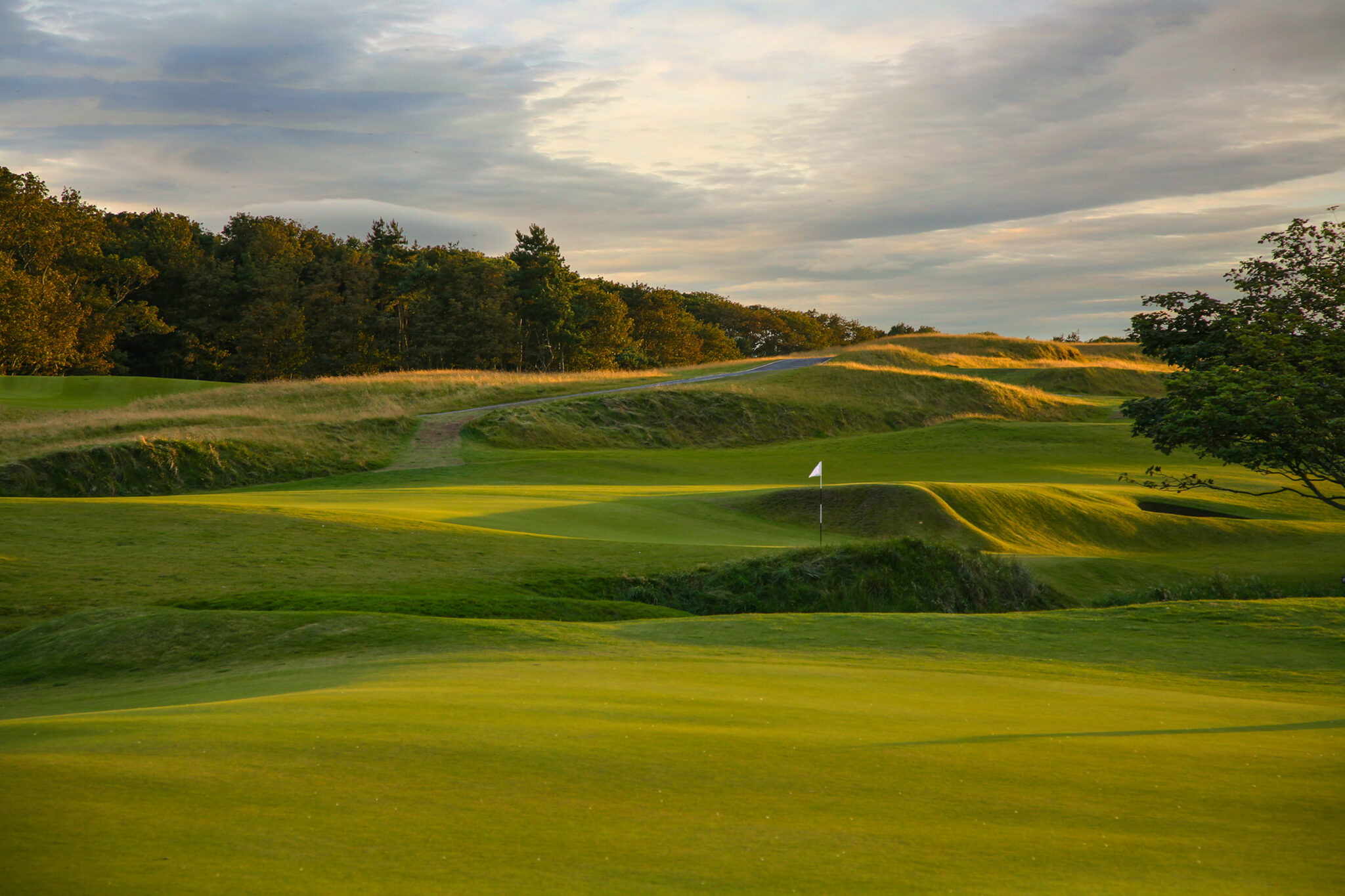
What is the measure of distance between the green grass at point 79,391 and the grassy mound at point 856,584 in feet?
131

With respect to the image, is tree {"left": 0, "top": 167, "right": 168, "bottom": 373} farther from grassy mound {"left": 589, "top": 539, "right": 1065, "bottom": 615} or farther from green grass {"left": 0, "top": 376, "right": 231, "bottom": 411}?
grassy mound {"left": 589, "top": 539, "right": 1065, "bottom": 615}

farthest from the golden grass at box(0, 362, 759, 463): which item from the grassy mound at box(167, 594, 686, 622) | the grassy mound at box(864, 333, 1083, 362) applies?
the grassy mound at box(864, 333, 1083, 362)

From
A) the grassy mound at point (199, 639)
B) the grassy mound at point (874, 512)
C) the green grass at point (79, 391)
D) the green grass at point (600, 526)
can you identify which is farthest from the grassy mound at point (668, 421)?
the grassy mound at point (199, 639)

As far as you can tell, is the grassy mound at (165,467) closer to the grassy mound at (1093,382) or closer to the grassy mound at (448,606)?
the grassy mound at (448,606)

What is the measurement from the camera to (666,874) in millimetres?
4586

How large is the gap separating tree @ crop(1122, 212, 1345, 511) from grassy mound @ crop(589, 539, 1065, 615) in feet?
17.8

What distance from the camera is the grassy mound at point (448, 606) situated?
1655 cm

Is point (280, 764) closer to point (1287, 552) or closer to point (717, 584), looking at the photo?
point (717, 584)

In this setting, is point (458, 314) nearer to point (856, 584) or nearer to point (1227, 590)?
point (856, 584)

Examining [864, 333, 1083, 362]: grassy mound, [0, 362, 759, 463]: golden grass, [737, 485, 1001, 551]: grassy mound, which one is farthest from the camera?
[864, 333, 1083, 362]: grassy mound

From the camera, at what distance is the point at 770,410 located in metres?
57.5

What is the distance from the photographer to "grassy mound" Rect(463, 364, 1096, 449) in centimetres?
4975

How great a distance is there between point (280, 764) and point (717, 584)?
15842 mm

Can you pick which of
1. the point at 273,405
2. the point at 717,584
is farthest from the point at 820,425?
the point at 717,584
